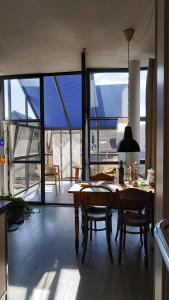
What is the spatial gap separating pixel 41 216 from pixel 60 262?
6.85ft

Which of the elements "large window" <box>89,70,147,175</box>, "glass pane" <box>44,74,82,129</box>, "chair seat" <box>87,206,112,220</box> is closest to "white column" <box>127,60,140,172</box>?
"large window" <box>89,70,147,175</box>

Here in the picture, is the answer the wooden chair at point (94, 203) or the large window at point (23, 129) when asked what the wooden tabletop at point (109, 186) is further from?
the large window at point (23, 129)

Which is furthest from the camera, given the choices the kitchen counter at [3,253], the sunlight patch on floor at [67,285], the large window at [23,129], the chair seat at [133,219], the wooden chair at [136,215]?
the large window at [23,129]

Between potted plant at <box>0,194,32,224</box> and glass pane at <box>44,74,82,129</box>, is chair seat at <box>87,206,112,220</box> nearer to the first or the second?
potted plant at <box>0,194,32,224</box>

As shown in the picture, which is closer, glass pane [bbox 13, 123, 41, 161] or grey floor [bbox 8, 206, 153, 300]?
grey floor [bbox 8, 206, 153, 300]

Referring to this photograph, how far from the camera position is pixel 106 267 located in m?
3.17

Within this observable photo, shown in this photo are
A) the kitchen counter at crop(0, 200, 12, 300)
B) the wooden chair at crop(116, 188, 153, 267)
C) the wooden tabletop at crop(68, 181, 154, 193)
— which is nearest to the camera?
the kitchen counter at crop(0, 200, 12, 300)

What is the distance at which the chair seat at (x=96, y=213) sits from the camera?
3.43m

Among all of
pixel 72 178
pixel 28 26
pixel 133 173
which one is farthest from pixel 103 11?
pixel 72 178

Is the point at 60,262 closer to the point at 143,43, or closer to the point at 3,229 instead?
the point at 3,229

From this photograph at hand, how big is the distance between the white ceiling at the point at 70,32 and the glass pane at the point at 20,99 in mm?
651

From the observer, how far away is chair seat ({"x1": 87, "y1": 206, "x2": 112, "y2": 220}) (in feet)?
11.2

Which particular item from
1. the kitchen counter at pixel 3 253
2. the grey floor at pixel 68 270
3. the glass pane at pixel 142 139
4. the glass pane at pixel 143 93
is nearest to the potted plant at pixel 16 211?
the grey floor at pixel 68 270

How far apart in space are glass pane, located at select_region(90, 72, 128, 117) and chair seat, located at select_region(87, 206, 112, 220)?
2714 millimetres
